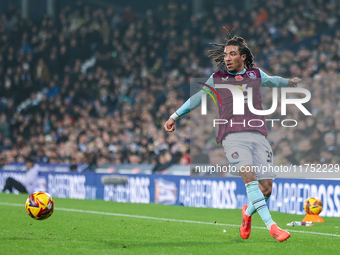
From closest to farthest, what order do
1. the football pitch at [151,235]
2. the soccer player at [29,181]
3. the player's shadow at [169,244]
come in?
1. the football pitch at [151,235]
2. the player's shadow at [169,244]
3. the soccer player at [29,181]

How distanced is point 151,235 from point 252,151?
183 centimetres

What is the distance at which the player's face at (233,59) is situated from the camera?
254 inches

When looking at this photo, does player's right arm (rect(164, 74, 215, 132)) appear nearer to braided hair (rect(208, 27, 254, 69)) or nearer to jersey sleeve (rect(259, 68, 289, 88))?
braided hair (rect(208, 27, 254, 69))

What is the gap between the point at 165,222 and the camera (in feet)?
30.0

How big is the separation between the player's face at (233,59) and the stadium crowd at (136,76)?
5959mm

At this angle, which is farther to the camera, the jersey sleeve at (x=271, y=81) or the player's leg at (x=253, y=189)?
the jersey sleeve at (x=271, y=81)

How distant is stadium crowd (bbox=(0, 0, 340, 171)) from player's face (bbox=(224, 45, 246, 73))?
5.96m

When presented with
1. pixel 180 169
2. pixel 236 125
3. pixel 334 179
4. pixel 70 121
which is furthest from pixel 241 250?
pixel 70 121

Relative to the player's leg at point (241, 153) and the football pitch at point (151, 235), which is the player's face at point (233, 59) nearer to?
the player's leg at point (241, 153)

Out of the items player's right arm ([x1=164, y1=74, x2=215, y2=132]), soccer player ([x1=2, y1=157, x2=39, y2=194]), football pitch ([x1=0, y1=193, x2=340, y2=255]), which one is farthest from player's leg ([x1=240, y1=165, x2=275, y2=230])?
soccer player ([x1=2, y1=157, x2=39, y2=194])

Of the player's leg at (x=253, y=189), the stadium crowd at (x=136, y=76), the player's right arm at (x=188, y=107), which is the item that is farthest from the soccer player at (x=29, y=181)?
the player's leg at (x=253, y=189)

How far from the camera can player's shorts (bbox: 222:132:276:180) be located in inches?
242

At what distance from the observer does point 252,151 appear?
6234mm

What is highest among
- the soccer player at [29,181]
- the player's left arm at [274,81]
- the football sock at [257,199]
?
the player's left arm at [274,81]
